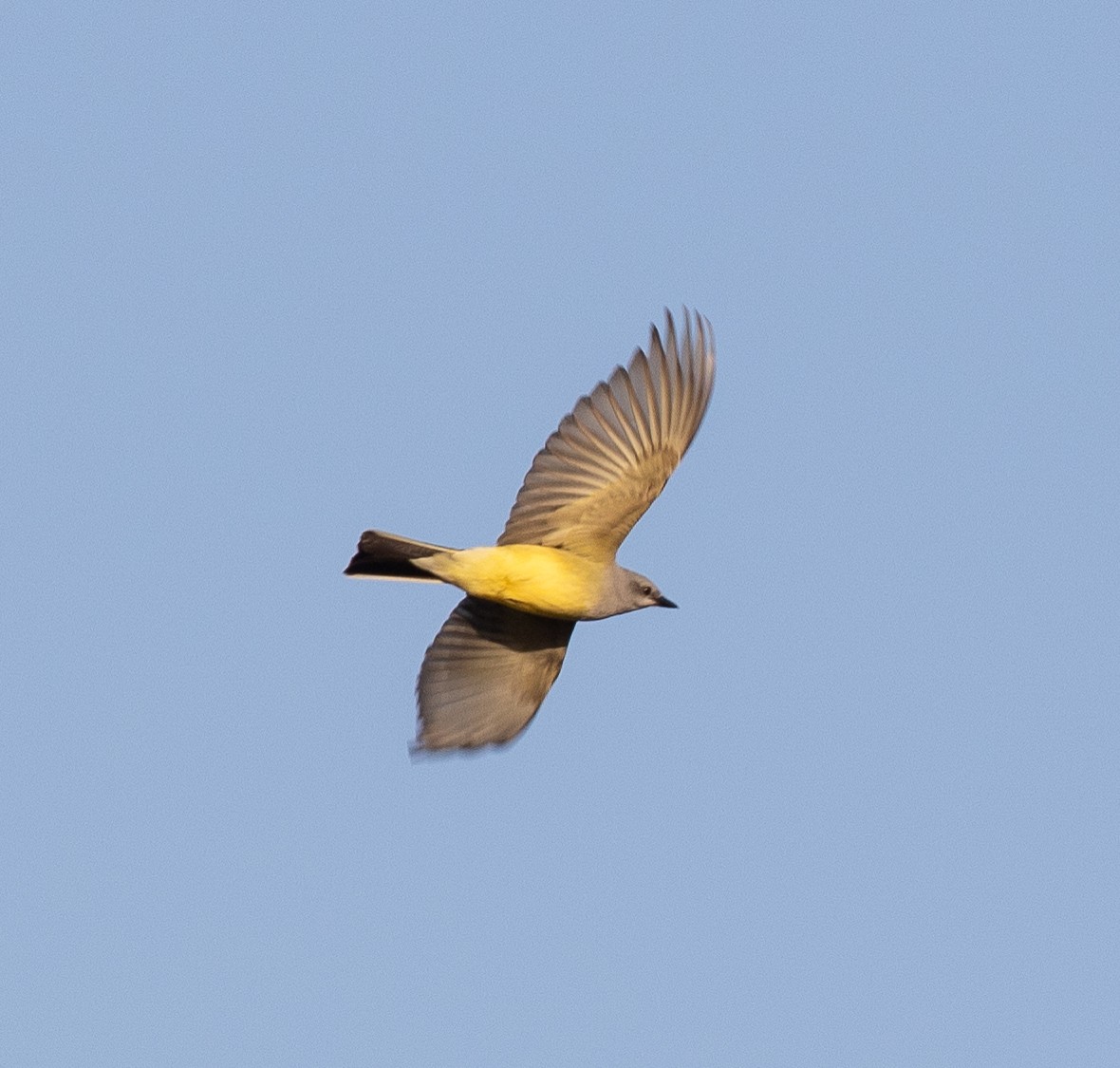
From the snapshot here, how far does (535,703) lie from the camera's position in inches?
742

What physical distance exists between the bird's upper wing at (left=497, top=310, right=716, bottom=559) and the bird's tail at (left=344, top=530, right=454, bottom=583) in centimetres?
63

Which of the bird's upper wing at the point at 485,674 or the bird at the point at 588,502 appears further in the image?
the bird's upper wing at the point at 485,674

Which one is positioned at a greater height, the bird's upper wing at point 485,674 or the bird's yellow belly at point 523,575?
the bird's yellow belly at point 523,575

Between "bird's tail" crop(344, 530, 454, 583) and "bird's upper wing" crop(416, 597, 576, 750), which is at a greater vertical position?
"bird's tail" crop(344, 530, 454, 583)

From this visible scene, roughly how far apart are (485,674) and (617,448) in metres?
2.16

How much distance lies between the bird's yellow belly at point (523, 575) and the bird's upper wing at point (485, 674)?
71cm

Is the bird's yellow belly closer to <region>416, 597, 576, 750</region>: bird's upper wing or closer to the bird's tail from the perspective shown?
the bird's tail

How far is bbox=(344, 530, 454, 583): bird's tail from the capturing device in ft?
58.0

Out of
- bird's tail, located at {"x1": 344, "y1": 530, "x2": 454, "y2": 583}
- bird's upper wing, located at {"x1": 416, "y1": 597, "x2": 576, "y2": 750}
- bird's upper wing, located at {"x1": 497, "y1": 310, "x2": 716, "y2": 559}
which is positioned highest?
bird's upper wing, located at {"x1": 497, "y1": 310, "x2": 716, "y2": 559}

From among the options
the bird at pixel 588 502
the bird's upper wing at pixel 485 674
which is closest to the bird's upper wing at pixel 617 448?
the bird at pixel 588 502

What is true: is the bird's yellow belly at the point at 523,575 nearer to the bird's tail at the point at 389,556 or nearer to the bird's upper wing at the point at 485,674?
the bird's tail at the point at 389,556

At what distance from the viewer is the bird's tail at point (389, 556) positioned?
17672mm

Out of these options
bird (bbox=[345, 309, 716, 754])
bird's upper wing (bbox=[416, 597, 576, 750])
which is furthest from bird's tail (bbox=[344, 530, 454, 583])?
bird's upper wing (bbox=[416, 597, 576, 750])

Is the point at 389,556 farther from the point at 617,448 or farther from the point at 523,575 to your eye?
the point at 617,448
